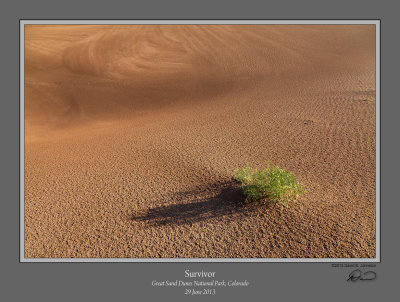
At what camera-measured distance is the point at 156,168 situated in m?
6.31

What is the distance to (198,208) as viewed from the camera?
504 centimetres

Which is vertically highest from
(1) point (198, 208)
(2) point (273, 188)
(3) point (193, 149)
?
(3) point (193, 149)

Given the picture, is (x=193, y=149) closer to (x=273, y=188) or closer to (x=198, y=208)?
(x=198, y=208)

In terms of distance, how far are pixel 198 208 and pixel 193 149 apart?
227cm

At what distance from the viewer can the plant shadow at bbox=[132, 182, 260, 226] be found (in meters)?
4.84

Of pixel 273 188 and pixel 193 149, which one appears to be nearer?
pixel 273 188

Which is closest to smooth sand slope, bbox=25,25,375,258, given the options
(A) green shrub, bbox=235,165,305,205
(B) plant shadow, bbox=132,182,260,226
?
(B) plant shadow, bbox=132,182,260,226

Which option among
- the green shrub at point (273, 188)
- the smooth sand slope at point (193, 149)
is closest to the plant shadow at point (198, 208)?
the smooth sand slope at point (193, 149)

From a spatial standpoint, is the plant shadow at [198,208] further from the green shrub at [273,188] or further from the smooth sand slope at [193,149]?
the green shrub at [273,188]

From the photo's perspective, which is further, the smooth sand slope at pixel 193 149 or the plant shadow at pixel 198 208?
the plant shadow at pixel 198 208

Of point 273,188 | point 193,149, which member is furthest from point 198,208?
point 193,149

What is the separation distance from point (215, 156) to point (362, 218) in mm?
3082

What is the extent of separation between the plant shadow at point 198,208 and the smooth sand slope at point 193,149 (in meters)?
0.02

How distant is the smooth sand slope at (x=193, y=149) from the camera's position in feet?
14.9
